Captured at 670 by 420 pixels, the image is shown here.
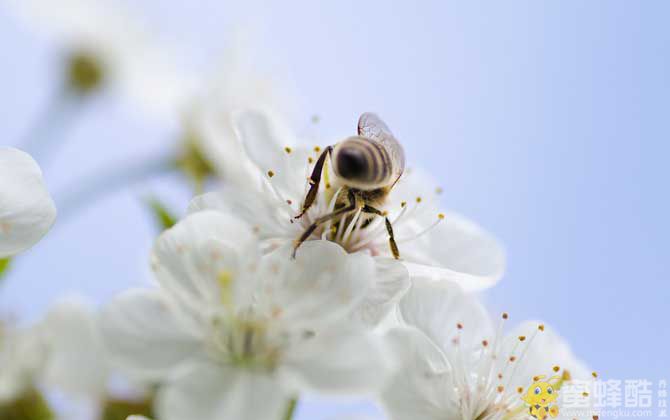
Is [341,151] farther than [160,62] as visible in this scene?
No

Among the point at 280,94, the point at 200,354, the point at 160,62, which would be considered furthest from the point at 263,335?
the point at 160,62

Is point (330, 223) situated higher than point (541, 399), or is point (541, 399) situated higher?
point (330, 223)

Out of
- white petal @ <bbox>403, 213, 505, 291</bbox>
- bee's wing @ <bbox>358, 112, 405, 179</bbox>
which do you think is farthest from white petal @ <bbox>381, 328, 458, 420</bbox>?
bee's wing @ <bbox>358, 112, 405, 179</bbox>

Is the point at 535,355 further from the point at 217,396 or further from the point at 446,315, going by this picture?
the point at 217,396

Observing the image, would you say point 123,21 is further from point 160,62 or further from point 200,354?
point 200,354

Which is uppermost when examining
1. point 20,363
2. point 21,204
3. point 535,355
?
point 21,204

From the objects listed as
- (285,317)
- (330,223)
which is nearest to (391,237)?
(330,223)

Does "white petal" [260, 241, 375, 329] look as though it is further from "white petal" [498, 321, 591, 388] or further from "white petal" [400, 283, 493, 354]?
"white petal" [498, 321, 591, 388]
